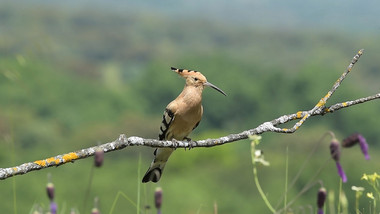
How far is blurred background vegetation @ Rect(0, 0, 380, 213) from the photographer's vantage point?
121 ft

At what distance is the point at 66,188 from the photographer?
39.8m

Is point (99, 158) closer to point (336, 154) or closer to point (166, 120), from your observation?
point (336, 154)

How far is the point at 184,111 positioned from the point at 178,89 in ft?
273

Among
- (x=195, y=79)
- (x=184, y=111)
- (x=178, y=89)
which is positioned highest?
(x=178, y=89)

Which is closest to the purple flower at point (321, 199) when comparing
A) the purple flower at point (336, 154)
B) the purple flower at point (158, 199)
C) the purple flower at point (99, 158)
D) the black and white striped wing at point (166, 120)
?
the purple flower at point (336, 154)

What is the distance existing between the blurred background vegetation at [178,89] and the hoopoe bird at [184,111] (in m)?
0.38

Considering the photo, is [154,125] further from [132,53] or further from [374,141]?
[132,53]

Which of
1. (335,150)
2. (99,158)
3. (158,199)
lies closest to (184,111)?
(158,199)

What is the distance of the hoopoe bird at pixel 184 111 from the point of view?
15.6 feet

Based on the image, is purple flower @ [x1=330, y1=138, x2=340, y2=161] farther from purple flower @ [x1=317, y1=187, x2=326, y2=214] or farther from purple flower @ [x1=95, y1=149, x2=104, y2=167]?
purple flower @ [x1=95, y1=149, x2=104, y2=167]

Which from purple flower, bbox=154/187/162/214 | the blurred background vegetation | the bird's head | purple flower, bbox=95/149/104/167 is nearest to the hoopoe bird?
the bird's head

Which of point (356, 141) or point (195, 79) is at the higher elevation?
point (195, 79)

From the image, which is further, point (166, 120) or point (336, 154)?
point (166, 120)

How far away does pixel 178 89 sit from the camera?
8788 cm
